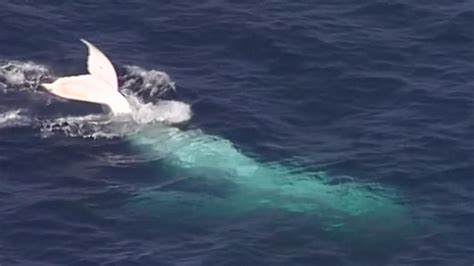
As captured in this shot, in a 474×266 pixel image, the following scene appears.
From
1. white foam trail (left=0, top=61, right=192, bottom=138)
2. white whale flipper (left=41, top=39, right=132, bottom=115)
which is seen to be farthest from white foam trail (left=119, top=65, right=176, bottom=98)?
white whale flipper (left=41, top=39, right=132, bottom=115)

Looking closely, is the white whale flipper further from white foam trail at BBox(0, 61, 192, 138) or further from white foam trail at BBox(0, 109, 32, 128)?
white foam trail at BBox(0, 109, 32, 128)

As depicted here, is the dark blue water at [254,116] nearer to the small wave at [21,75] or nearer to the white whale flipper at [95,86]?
the small wave at [21,75]

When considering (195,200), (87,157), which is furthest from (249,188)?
(87,157)

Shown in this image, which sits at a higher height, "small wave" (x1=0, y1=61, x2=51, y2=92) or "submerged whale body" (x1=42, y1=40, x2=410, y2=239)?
"small wave" (x1=0, y1=61, x2=51, y2=92)

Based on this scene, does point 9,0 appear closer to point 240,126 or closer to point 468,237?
point 240,126

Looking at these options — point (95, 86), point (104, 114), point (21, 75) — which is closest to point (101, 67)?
point (95, 86)

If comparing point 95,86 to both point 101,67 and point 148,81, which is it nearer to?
point 101,67

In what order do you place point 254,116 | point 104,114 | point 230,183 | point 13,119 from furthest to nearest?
point 104,114, point 254,116, point 13,119, point 230,183
